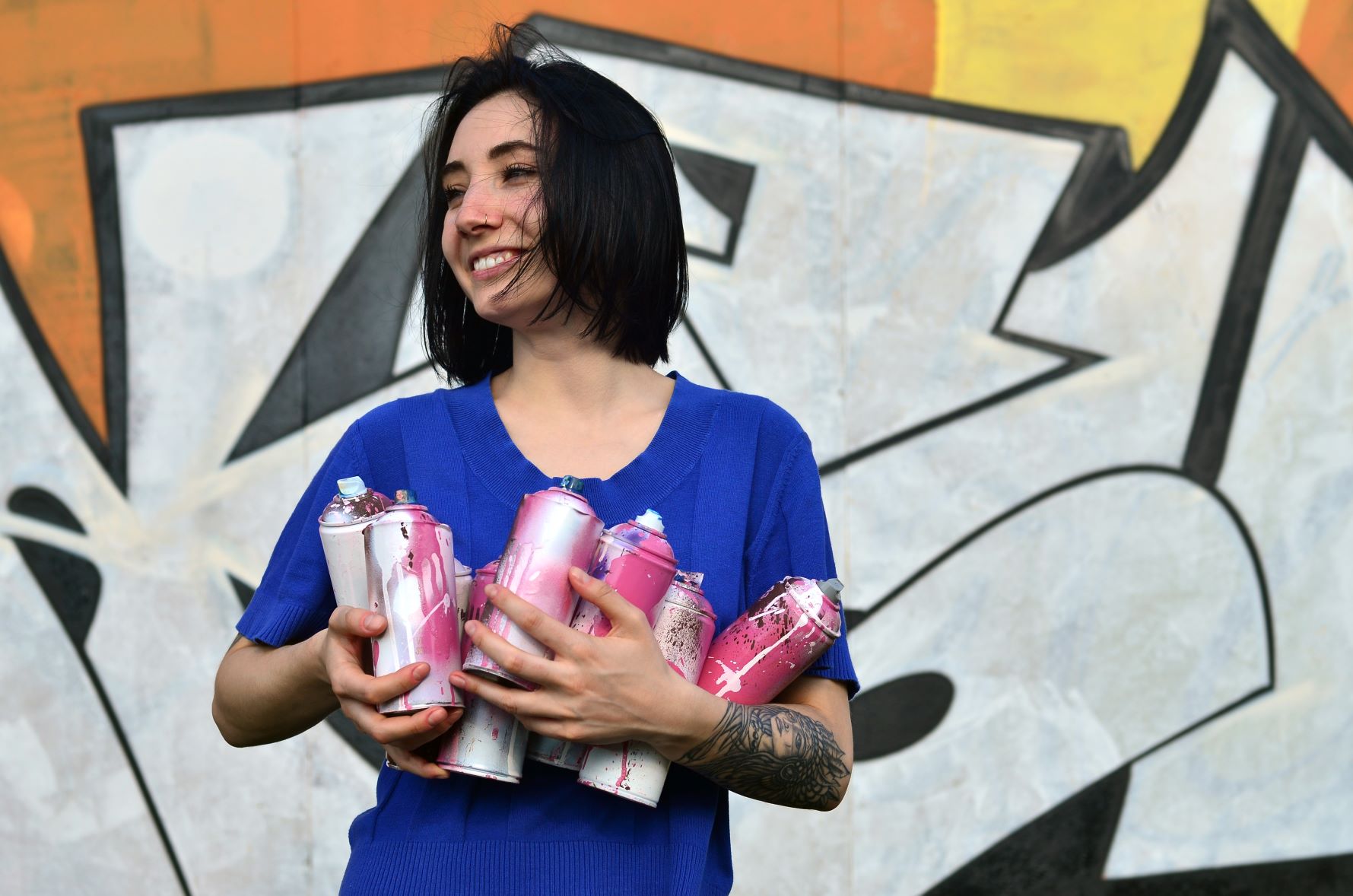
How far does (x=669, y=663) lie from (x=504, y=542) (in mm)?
243

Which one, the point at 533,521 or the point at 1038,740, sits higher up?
the point at 533,521

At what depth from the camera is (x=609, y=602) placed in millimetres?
1049

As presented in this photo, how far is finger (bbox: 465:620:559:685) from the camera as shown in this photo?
103 cm

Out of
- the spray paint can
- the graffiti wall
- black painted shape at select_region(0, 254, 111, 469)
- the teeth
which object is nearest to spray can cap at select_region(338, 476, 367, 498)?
the spray paint can

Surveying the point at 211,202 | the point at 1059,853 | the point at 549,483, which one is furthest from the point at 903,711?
the point at 211,202

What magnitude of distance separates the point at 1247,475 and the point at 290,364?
271 cm

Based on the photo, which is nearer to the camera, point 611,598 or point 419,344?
point 611,598

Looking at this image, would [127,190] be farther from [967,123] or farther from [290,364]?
[967,123]

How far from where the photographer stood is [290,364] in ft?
11.1

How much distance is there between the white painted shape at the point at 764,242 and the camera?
3.40m

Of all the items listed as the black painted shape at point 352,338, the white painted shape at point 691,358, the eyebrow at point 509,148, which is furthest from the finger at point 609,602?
the black painted shape at point 352,338

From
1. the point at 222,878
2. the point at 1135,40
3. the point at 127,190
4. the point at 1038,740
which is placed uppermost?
the point at 1135,40

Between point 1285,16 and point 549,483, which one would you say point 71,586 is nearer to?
point 549,483

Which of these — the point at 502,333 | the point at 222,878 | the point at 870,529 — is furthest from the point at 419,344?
the point at 502,333
